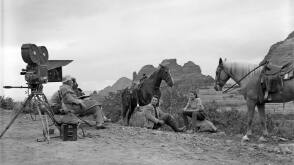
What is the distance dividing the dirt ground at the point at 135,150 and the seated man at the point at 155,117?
3.34ft

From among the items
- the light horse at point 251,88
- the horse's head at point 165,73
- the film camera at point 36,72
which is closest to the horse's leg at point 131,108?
the horse's head at point 165,73

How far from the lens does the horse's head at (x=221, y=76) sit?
420 inches

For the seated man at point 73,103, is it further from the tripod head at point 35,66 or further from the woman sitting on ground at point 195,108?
the woman sitting on ground at point 195,108

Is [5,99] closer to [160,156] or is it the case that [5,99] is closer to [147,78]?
[147,78]

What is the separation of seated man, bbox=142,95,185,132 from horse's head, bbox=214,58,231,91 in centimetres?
150

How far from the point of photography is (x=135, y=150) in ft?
25.7

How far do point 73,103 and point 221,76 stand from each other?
3.84 meters

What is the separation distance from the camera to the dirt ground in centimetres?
705

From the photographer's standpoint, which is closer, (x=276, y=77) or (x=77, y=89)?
(x=276, y=77)

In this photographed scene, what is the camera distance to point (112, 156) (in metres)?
7.26

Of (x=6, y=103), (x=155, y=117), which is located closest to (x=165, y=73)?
(x=155, y=117)

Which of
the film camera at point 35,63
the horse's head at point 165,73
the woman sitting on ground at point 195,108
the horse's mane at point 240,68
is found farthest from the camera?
the horse's head at point 165,73

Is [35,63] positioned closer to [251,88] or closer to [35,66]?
[35,66]

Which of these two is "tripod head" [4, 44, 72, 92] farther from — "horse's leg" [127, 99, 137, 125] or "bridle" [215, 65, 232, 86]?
"horse's leg" [127, 99, 137, 125]
